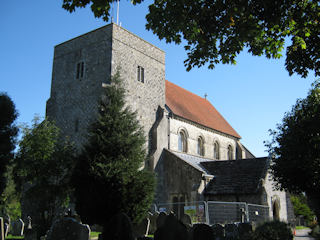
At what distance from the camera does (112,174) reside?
52.3 feet

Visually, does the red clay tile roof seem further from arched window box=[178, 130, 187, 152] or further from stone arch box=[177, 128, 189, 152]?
arched window box=[178, 130, 187, 152]

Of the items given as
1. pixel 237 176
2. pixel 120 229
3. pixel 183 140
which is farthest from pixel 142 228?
pixel 183 140

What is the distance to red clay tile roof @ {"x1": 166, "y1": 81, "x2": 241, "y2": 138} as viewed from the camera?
27609 millimetres

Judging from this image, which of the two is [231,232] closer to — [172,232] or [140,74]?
[172,232]

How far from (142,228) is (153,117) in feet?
36.3

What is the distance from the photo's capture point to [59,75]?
25.3 metres

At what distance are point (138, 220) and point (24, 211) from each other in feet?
35.2

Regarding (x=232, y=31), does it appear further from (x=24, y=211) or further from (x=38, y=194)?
(x=24, y=211)

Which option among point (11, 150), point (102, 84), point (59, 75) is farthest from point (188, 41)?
point (59, 75)

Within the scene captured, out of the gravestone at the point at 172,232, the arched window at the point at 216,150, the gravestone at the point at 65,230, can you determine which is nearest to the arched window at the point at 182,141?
the arched window at the point at 216,150

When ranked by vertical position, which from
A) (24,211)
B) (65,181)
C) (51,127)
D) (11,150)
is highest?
(51,127)

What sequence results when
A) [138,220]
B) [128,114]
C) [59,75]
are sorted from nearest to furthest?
[138,220] → [128,114] → [59,75]

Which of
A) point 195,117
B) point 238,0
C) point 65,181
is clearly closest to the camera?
point 238,0

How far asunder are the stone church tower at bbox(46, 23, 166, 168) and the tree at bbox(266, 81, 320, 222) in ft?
29.7
